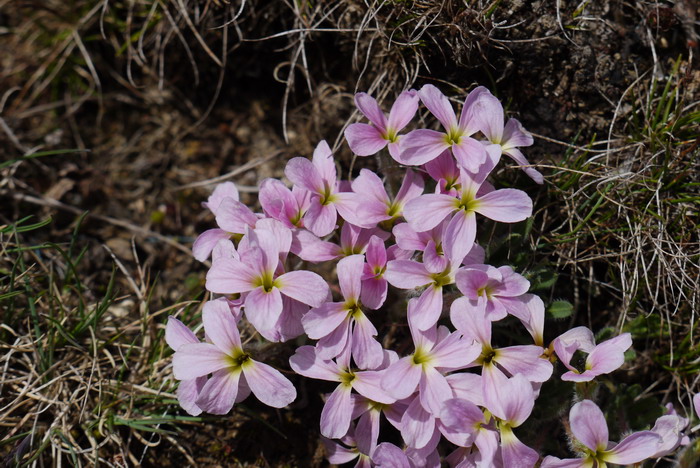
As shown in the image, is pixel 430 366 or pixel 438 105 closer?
pixel 430 366

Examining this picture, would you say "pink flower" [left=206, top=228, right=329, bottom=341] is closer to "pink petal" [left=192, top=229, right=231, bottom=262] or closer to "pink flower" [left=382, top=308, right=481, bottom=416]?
"pink petal" [left=192, top=229, right=231, bottom=262]

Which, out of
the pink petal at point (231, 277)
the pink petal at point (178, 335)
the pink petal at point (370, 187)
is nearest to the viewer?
the pink petal at point (231, 277)

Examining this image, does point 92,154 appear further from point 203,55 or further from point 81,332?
point 81,332

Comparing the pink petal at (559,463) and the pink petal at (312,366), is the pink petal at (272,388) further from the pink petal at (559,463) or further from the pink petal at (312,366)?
the pink petal at (559,463)

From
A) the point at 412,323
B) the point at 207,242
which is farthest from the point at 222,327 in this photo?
the point at 412,323

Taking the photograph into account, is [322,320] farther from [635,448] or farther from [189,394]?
[635,448]

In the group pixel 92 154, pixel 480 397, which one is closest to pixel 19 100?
pixel 92 154

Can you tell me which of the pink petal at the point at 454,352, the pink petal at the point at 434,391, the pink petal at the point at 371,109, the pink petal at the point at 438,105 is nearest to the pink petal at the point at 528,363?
the pink petal at the point at 454,352
